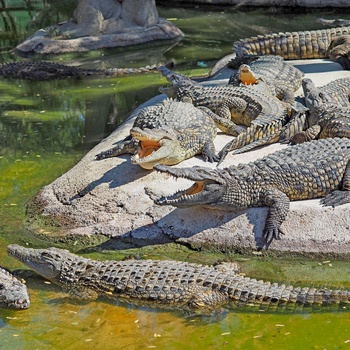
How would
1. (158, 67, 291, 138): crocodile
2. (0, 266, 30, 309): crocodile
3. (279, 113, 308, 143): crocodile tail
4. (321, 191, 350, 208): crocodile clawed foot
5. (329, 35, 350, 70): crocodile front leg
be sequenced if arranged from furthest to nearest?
(329, 35, 350, 70): crocodile front leg
(158, 67, 291, 138): crocodile
(279, 113, 308, 143): crocodile tail
(321, 191, 350, 208): crocodile clawed foot
(0, 266, 30, 309): crocodile

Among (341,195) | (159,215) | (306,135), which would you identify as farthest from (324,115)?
(159,215)

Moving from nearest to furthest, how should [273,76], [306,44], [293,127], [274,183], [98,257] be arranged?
[98,257], [274,183], [293,127], [273,76], [306,44]

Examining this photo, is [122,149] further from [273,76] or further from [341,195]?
[273,76]

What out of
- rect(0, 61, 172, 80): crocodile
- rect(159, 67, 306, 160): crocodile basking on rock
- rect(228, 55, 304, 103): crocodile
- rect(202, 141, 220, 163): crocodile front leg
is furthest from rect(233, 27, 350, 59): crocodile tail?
rect(202, 141, 220, 163): crocodile front leg

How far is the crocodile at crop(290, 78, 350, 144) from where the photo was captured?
25.9 feet

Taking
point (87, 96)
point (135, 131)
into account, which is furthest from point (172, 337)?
point (87, 96)

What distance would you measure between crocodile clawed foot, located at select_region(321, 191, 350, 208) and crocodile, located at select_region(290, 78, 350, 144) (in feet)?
3.98

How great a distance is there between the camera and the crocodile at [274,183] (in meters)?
6.54

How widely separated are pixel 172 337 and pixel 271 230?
1.57 metres

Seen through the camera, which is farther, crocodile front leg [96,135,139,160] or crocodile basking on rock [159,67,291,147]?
crocodile basking on rock [159,67,291,147]

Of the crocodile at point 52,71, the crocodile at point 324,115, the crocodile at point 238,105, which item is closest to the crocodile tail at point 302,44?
the crocodile at point 52,71

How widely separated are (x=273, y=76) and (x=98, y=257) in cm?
420

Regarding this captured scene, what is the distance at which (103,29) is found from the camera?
15914 millimetres

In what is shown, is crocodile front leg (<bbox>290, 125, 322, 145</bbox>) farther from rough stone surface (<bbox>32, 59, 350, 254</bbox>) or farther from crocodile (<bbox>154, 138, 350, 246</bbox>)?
crocodile (<bbox>154, 138, 350, 246</bbox>)
